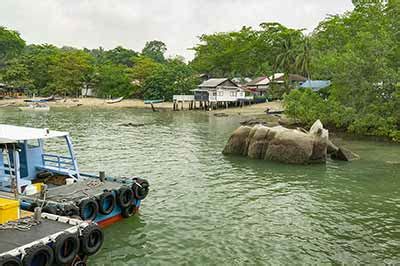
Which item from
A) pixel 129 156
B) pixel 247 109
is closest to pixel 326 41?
pixel 247 109

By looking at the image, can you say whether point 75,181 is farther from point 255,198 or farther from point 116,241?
point 255,198

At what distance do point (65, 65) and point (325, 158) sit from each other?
73657 mm

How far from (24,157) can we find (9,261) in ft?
23.2

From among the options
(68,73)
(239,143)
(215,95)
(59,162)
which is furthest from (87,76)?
(59,162)

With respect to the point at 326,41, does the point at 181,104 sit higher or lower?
lower

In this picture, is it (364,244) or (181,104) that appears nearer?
(364,244)

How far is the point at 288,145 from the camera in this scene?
947 inches

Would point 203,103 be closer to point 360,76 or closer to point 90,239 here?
point 360,76

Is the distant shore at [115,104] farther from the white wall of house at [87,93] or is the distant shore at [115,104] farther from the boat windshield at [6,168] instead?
the boat windshield at [6,168]

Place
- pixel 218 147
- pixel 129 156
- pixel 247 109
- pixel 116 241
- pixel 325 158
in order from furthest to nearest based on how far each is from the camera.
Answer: pixel 247 109
pixel 218 147
pixel 129 156
pixel 325 158
pixel 116 241

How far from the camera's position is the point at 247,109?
7025cm

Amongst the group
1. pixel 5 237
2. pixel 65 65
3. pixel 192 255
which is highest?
pixel 65 65

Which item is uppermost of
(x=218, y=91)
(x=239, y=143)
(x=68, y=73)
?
(x=68, y=73)

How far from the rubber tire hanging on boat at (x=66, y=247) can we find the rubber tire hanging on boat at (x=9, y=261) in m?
0.94
